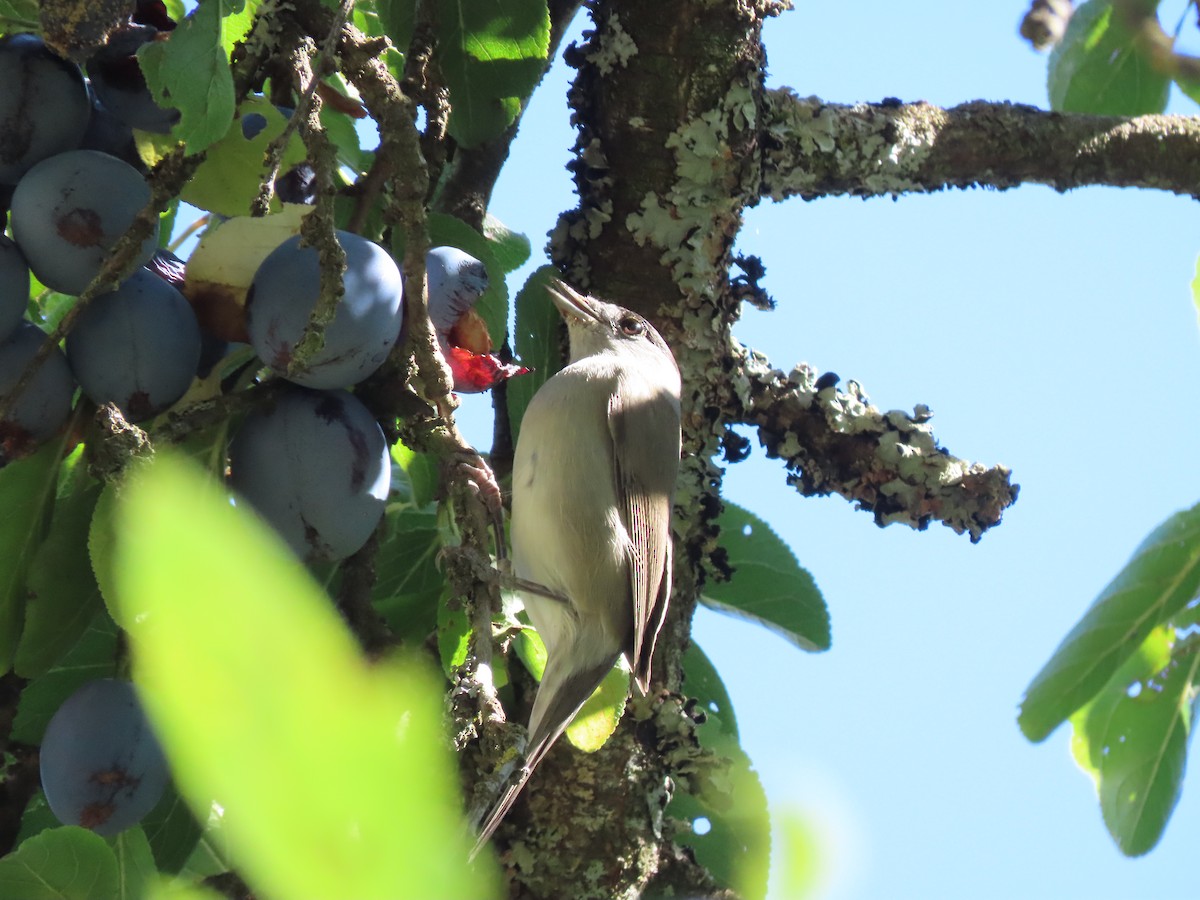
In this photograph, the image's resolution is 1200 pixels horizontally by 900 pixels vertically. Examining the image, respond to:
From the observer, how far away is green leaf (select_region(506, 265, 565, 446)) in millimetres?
1903

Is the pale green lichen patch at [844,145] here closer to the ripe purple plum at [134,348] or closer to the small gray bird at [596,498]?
the small gray bird at [596,498]

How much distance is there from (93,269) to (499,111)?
73 centimetres

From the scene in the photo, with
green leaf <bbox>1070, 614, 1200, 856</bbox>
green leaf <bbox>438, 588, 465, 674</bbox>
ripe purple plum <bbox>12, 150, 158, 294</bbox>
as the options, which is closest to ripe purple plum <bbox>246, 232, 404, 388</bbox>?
ripe purple plum <bbox>12, 150, 158, 294</bbox>

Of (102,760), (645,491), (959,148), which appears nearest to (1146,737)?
(645,491)

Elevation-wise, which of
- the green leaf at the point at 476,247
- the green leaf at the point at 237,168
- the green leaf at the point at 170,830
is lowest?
the green leaf at the point at 170,830

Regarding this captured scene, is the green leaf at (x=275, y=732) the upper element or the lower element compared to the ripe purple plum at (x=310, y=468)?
lower

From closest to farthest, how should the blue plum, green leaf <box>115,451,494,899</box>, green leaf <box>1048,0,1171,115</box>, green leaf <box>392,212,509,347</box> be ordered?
green leaf <box>115,451,494,899</box> → the blue plum → green leaf <box>392,212,509,347</box> → green leaf <box>1048,0,1171,115</box>

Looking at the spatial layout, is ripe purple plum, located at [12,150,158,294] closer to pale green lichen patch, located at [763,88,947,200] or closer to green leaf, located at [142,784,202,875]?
green leaf, located at [142,784,202,875]

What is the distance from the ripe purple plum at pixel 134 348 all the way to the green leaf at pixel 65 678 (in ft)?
1.31

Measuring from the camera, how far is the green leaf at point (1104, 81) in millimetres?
2656

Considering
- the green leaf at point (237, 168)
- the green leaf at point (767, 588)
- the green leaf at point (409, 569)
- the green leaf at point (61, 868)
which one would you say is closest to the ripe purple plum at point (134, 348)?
the green leaf at point (237, 168)

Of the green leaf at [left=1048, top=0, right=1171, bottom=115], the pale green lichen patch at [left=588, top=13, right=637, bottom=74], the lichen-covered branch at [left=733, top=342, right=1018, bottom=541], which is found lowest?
the lichen-covered branch at [left=733, top=342, right=1018, bottom=541]

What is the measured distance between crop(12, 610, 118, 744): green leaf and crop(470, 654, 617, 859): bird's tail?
1.91ft

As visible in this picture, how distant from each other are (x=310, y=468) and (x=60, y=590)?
339 millimetres
